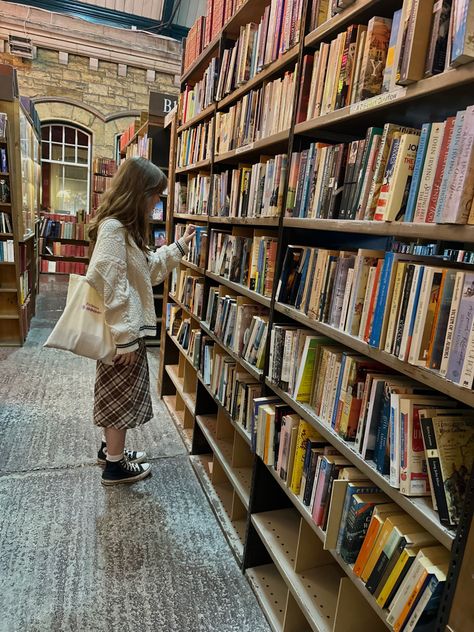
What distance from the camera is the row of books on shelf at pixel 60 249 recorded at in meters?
7.86

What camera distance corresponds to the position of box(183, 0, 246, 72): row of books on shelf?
2150 millimetres

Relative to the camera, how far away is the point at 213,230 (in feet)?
7.66

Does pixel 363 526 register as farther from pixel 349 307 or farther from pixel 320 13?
pixel 320 13

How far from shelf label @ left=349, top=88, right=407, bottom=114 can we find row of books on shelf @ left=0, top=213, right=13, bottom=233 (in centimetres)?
382

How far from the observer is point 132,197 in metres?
1.91

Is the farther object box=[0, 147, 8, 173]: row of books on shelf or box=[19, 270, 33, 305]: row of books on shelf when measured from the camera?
box=[19, 270, 33, 305]: row of books on shelf

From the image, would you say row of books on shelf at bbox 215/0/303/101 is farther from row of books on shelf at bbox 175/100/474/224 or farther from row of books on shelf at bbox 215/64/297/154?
row of books on shelf at bbox 175/100/474/224

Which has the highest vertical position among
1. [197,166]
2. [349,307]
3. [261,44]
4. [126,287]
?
[261,44]

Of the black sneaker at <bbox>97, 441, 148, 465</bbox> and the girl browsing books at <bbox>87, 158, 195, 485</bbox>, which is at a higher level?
the girl browsing books at <bbox>87, 158, 195, 485</bbox>

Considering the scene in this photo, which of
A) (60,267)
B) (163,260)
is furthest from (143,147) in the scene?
(60,267)

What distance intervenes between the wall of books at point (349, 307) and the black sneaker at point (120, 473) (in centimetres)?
44

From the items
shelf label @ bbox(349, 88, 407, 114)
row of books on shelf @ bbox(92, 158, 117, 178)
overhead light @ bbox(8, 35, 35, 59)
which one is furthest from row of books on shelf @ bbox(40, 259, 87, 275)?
shelf label @ bbox(349, 88, 407, 114)

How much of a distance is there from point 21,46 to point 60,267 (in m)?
3.57

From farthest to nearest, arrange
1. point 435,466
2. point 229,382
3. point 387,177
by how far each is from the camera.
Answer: point 229,382 < point 387,177 < point 435,466
